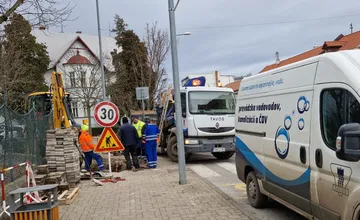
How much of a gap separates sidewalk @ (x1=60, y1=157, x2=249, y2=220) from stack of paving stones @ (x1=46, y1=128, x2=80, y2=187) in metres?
0.47

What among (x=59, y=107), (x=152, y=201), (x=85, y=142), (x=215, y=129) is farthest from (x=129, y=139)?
(x=152, y=201)

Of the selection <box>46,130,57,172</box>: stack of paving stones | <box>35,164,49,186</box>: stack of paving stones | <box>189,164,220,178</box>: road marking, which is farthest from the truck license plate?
<box>35,164,49,186</box>: stack of paving stones

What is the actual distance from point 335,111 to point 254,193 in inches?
112

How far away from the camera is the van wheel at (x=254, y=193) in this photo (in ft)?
19.5

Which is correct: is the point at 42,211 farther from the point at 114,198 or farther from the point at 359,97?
the point at 359,97

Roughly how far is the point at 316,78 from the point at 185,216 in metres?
3.13

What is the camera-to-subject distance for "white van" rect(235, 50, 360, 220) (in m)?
3.45

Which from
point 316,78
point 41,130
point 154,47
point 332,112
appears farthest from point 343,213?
point 154,47

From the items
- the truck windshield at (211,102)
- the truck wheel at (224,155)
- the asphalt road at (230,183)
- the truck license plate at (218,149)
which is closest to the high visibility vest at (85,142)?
the asphalt road at (230,183)

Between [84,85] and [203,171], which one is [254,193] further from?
[84,85]

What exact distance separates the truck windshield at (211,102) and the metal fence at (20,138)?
4.93 m

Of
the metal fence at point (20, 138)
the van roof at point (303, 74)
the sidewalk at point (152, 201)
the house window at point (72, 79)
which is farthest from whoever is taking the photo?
the house window at point (72, 79)

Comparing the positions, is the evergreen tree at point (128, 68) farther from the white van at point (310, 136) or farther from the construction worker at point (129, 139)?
the white van at point (310, 136)

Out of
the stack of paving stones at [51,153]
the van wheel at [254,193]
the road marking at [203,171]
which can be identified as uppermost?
the stack of paving stones at [51,153]
